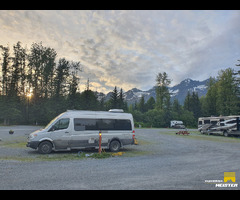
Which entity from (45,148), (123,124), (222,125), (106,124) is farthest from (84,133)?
(222,125)

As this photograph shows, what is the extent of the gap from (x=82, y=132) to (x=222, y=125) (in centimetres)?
2558

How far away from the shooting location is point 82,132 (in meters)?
12.0

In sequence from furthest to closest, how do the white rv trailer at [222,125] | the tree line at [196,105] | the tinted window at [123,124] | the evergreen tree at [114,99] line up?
the evergreen tree at [114,99], the tree line at [196,105], the white rv trailer at [222,125], the tinted window at [123,124]

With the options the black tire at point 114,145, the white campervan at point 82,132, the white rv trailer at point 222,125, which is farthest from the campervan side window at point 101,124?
the white rv trailer at point 222,125

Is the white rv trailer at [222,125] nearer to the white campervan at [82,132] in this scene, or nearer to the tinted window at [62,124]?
the white campervan at [82,132]

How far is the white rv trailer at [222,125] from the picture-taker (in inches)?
1054

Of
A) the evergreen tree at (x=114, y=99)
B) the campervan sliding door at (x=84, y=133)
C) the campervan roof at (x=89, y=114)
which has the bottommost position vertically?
the campervan sliding door at (x=84, y=133)

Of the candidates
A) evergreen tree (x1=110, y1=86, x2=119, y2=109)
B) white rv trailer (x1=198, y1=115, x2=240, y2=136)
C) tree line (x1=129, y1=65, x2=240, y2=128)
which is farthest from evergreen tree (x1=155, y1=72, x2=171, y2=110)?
white rv trailer (x1=198, y1=115, x2=240, y2=136)

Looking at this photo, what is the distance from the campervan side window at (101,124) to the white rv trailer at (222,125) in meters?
21.3

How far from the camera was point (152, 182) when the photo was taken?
6066mm

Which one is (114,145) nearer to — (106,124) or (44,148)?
(106,124)

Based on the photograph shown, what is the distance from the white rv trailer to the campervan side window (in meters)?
21.3

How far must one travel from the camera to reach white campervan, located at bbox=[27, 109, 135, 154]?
36.9 ft
